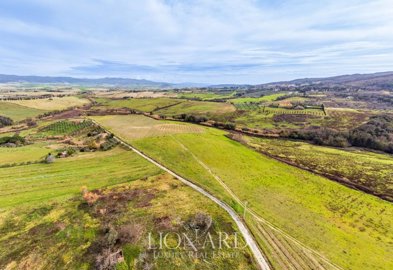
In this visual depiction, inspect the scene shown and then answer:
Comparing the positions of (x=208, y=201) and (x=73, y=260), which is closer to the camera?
(x=73, y=260)

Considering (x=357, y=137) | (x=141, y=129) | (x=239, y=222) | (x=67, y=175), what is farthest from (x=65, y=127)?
(x=357, y=137)

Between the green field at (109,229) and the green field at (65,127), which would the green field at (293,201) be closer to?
the green field at (109,229)

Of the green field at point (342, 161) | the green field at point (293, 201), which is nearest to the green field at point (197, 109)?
the green field at point (342, 161)

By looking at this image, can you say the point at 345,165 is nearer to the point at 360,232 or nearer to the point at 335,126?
the point at 360,232

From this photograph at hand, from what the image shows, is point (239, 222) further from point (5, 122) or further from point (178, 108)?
point (178, 108)

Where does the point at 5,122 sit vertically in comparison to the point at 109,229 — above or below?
above

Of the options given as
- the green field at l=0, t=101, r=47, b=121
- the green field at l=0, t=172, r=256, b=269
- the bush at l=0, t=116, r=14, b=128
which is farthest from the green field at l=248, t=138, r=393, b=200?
the green field at l=0, t=101, r=47, b=121

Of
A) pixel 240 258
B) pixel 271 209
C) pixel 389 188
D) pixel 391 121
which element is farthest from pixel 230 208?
pixel 391 121
